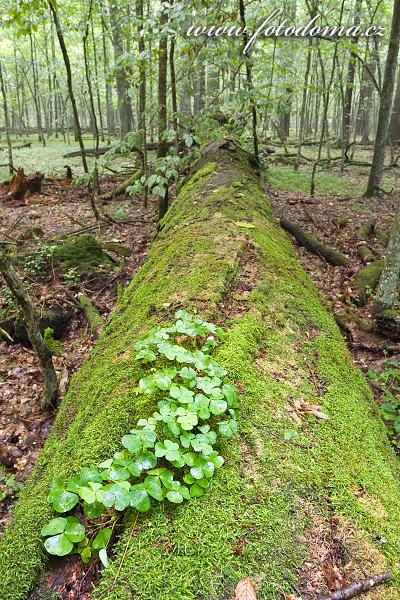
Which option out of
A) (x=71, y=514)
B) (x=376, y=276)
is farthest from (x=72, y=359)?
(x=376, y=276)

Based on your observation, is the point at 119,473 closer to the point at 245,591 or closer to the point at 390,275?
the point at 245,591

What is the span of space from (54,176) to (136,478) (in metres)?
12.7

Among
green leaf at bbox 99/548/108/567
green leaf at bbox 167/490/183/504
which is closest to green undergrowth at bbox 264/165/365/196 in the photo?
green leaf at bbox 167/490/183/504

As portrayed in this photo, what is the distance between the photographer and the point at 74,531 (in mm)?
1238

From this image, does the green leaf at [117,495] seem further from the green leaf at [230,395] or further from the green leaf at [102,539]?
the green leaf at [230,395]

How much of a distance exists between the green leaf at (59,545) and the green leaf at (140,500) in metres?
0.22

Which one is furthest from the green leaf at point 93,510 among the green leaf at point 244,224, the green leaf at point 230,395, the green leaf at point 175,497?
the green leaf at point 244,224

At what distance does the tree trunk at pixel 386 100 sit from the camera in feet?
28.5

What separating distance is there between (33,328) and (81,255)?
311cm

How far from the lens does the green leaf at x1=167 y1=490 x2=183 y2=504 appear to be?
1.31m

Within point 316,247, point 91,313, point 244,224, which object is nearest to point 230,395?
point 244,224

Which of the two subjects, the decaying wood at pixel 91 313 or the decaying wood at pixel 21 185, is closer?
the decaying wood at pixel 91 313

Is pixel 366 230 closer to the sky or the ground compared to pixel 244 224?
closer to the ground

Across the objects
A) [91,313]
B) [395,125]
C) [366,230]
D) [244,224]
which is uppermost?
[395,125]
